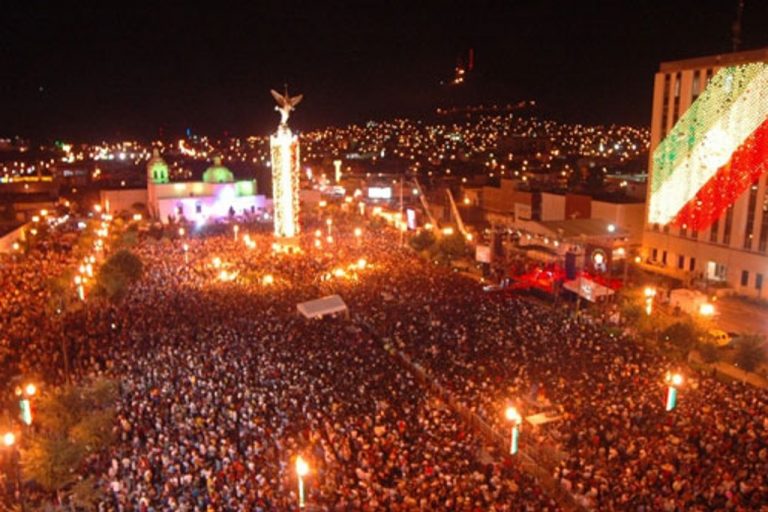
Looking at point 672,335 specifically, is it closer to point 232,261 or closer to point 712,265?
point 712,265

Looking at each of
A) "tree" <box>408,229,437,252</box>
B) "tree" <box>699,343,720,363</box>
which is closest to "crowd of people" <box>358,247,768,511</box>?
"tree" <box>699,343,720,363</box>

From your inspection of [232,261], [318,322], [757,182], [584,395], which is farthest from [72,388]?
[757,182]

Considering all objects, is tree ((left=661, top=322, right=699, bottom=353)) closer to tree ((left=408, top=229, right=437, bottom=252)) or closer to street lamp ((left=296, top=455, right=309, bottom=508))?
street lamp ((left=296, top=455, right=309, bottom=508))

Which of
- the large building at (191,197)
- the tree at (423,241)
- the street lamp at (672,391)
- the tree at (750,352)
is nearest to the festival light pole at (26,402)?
the street lamp at (672,391)

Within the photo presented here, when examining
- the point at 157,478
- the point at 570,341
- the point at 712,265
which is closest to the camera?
the point at 157,478

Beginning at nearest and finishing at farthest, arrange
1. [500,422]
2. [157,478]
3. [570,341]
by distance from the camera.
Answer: [157,478]
[500,422]
[570,341]

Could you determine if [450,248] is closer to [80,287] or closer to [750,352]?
[750,352]

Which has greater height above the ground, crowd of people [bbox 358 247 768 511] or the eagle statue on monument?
the eagle statue on monument
